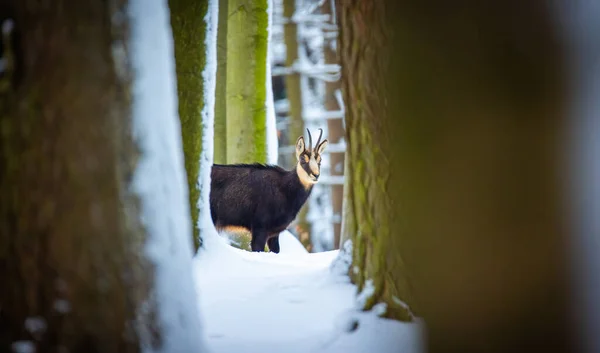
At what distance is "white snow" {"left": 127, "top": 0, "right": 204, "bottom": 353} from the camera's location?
2.30 meters

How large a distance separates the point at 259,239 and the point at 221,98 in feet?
9.91

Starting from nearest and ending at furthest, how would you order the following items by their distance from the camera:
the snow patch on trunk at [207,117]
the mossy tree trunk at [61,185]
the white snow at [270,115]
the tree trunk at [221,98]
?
1. the mossy tree trunk at [61,185]
2. the snow patch on trunk at [207,117]
3. the white snow at [270,115]
4. the tree trunk at [221,98]

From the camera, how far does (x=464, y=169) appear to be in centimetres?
237

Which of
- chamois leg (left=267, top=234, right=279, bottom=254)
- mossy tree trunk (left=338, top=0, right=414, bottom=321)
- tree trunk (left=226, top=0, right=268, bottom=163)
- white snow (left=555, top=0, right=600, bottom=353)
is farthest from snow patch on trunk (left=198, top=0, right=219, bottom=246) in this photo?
tree trunk (left=226, top=0, right=268, bottom=163)

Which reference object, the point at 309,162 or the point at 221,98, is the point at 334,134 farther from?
the point at 309,162

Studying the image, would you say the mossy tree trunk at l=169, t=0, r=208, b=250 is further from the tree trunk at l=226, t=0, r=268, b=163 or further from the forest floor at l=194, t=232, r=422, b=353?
the tree trunk at l=226, t=0, r=268, b=163

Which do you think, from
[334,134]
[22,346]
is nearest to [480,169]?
[22,346]

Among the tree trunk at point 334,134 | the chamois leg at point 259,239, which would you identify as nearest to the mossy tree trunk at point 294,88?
the tree trunk at point 334,134

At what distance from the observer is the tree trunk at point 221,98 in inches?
371

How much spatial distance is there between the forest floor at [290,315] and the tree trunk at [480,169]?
16.8 inches

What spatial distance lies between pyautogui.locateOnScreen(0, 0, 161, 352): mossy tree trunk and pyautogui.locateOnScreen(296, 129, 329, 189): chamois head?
16.6 ft

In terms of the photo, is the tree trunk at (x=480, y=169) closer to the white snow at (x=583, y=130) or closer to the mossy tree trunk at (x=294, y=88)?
the white snow at (x=583, y=130)

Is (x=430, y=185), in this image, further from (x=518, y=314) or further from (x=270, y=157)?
(x=270, y=157)

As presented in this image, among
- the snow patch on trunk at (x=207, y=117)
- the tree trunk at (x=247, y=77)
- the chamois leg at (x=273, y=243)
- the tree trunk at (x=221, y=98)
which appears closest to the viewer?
the snow patch on trunk at (x=207, y=117)
